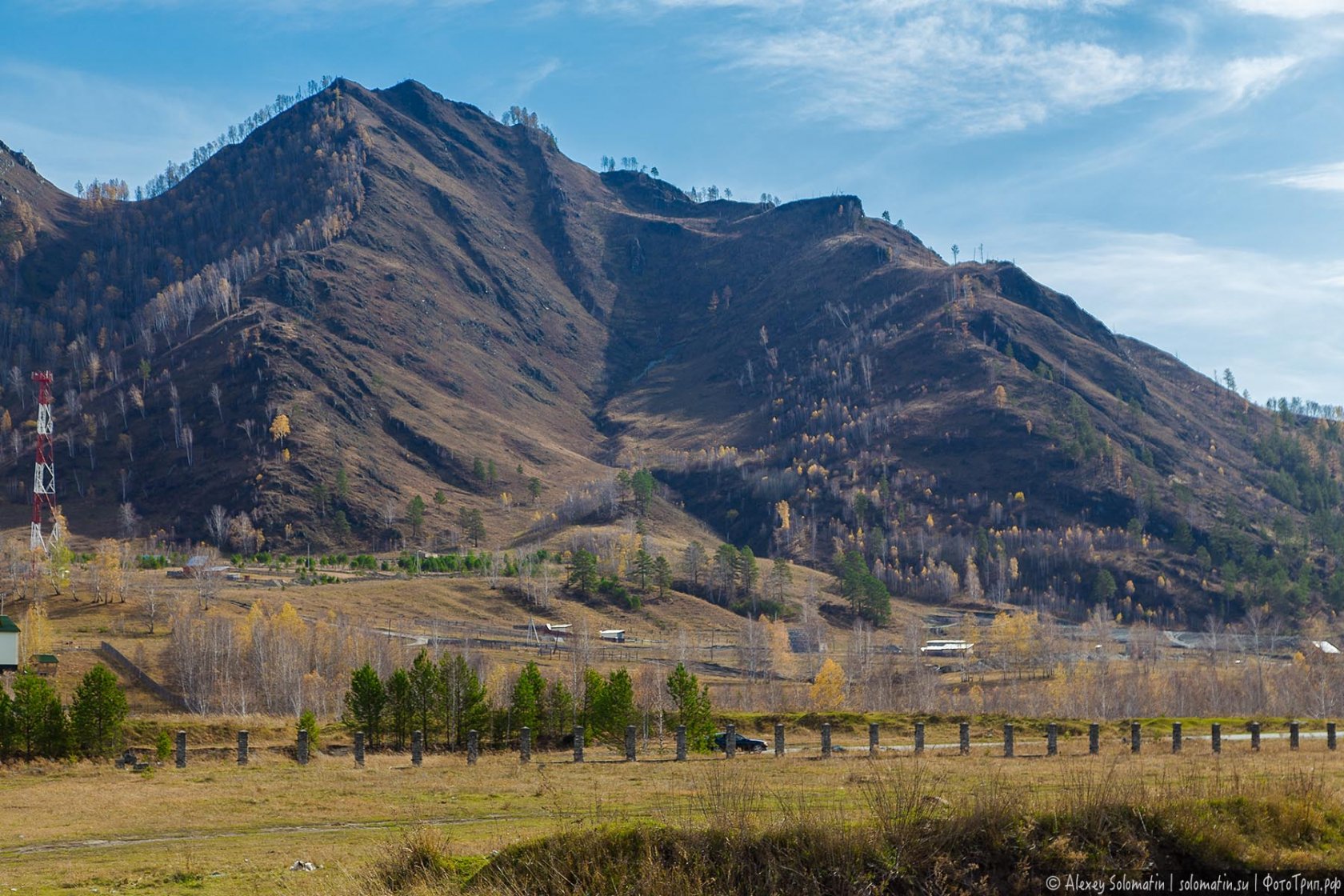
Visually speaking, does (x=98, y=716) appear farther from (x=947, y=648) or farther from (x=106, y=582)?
(x=947, y=648)

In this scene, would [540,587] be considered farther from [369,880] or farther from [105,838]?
[369,880]

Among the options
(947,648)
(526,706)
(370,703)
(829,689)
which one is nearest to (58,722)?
(370,703)

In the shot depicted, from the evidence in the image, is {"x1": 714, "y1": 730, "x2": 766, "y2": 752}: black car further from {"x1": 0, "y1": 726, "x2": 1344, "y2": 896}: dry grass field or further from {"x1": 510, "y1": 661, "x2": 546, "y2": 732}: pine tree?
{"x1": 510, "y1": 661, "x2": 546, "y2": 732}: pine tree

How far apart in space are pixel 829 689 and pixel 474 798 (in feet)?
270

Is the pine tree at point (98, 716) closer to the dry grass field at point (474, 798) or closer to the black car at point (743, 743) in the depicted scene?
the dry grass field at point (474, 798)

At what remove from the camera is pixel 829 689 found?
107 meters

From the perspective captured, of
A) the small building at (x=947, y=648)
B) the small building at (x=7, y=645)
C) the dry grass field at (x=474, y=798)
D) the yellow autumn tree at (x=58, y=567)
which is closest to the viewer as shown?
the dry grass field at (x=474, y=798)

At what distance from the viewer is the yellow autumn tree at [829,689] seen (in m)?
104

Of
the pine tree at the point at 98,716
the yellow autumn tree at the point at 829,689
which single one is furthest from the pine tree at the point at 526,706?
the yellow autumn tree at the point at 829,689

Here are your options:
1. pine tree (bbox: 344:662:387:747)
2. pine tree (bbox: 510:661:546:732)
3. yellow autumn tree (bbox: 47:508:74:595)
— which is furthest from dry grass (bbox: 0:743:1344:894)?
yellow autumn tree (bbox: 47:508:74:595)

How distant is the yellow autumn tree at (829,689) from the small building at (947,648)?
117ft

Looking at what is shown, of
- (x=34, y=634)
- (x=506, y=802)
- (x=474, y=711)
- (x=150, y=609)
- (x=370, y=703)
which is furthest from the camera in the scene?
(x=150, y=609)

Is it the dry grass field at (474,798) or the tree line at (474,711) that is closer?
the dry grass field at (474,798)

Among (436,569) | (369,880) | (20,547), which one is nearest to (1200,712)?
(369,880)
